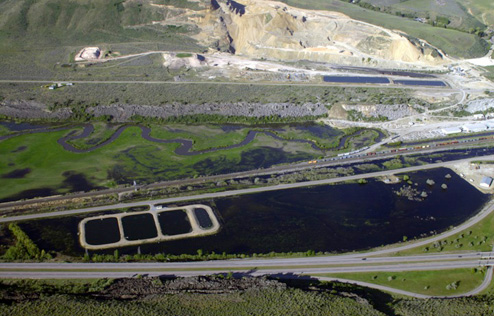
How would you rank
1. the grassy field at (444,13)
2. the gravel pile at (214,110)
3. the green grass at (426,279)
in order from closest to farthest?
the green grass at (426,279) → the gravel pile at (214,110) → the grassy field at (444,13)

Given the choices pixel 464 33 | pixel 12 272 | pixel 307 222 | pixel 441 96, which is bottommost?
pixel 12 272

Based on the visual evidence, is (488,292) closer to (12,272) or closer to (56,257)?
(56,257)

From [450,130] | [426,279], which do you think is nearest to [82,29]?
[450,130]

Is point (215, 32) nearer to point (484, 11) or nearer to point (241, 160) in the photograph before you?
point (241, 160)

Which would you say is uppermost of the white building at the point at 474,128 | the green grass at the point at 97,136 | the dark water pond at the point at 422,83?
the dark water pond at the point at 422,83

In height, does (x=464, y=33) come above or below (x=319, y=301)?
above

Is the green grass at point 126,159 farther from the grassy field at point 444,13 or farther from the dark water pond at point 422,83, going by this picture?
the grassy field at point 444,13

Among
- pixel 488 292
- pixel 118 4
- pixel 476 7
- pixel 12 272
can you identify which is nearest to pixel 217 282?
pixel 12 272

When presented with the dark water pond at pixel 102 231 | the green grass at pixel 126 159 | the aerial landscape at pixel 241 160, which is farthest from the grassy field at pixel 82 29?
the dark water pond at pixel 102 231
